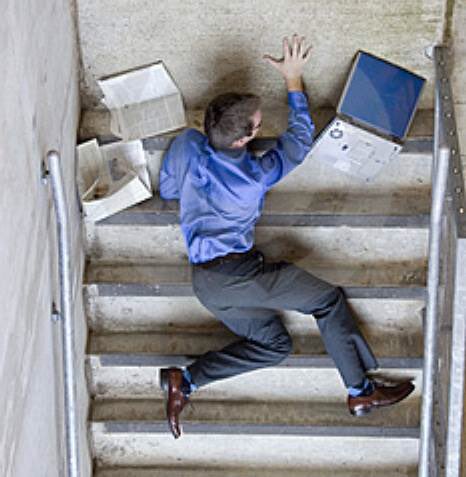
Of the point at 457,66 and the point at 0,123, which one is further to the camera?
the point at 457,66

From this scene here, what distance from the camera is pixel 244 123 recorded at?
3.98m

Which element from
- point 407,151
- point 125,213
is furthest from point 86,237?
point 407,151

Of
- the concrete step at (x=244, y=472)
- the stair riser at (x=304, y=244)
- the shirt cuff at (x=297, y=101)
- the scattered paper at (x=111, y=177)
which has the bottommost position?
the concrete step at (x=244, y=472)

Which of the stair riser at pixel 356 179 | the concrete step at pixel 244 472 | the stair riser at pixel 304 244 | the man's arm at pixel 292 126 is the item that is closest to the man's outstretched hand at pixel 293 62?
the man's arm at pixel 292 126

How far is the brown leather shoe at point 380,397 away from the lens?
433cm

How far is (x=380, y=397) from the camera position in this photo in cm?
433

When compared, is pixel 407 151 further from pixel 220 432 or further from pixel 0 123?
pixel 0 123

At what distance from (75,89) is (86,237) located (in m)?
0.58

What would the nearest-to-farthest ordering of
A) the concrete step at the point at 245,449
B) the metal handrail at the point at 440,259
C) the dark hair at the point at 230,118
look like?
the metal handrail at the point at 440,259 → the dark hair at the point at 230,118 → the concrete step at the point at 245,449

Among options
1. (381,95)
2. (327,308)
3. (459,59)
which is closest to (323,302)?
(327,308)

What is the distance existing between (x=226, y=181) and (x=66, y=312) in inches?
30.3

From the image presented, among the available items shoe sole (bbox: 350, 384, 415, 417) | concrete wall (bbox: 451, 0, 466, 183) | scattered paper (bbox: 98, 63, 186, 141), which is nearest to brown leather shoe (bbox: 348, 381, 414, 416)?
shoe sole (bbox: 350, 384, 415, 417)

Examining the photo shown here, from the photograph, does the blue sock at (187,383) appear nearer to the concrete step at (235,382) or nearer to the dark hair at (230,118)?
the concrete step at (235,382)

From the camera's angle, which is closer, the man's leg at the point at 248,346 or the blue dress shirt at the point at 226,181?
the blue dress shirt at the point at 226,181
